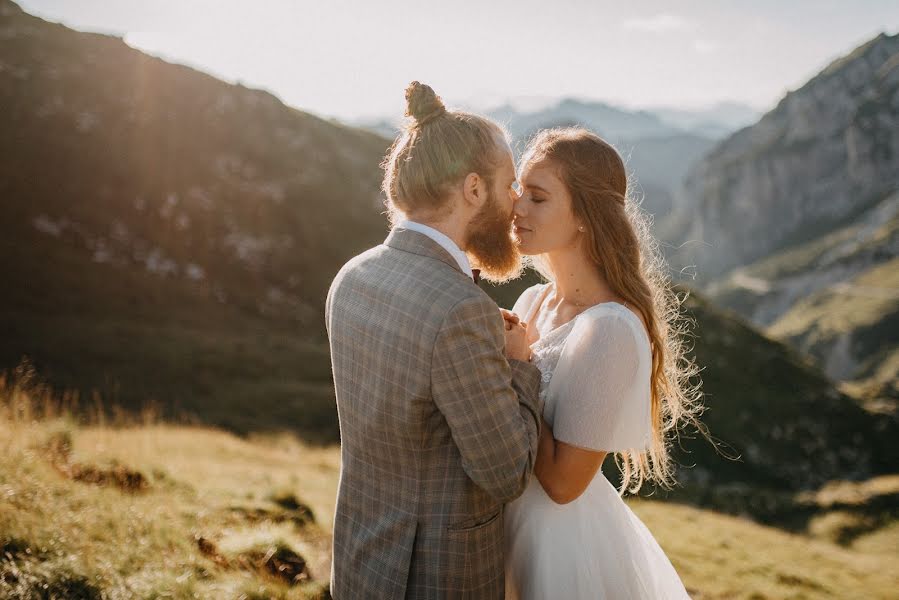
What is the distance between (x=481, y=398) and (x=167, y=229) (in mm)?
46240

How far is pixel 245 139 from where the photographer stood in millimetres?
57531

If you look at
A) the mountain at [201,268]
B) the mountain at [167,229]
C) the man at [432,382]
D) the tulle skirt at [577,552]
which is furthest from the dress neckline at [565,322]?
the mountain at [167,229]

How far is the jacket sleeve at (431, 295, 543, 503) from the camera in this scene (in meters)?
2.74

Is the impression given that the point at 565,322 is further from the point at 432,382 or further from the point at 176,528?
the point at 176,528

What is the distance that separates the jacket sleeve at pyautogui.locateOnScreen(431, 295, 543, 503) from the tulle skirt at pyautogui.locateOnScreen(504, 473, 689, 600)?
1030mm

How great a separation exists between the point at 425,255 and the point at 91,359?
91.1ft

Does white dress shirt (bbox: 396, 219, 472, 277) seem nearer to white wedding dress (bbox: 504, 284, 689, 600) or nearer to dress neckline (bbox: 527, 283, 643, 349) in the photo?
white wedding dress (bbox: 504, 284, 689, 600)

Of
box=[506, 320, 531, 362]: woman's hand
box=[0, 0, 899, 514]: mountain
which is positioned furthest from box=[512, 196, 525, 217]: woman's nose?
box=[0, 0, 899, 514]: mountain

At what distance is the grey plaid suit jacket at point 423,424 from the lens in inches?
110

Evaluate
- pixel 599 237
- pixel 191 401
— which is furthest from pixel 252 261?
pixel 599 237

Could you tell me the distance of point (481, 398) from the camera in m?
2.78

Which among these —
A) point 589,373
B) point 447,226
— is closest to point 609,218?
point 589,373

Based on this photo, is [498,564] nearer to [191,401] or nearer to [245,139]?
[191,401]

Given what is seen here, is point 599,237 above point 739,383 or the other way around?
above
